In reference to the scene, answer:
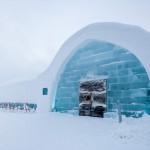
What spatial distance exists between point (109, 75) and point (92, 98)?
1920 mm

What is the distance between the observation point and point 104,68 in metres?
15.8

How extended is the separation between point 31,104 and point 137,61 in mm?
12823

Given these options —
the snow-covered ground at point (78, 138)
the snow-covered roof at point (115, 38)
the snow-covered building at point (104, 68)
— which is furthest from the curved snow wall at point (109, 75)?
the snow-covered ground at point (78, 138)

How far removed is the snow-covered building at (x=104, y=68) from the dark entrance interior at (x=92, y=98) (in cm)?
31

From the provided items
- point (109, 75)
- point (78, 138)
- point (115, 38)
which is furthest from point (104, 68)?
point (78, 138)

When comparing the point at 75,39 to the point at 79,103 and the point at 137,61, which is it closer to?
the point at 79,103

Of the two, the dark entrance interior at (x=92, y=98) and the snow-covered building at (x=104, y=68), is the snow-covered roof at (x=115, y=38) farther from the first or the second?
the dark entrance interior at (x=92, y=98)

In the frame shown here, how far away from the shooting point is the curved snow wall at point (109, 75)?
45.1 feet

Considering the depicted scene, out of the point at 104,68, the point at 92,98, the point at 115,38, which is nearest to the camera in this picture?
the point at 115,38

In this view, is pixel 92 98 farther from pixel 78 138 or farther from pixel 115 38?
pixel 78 138

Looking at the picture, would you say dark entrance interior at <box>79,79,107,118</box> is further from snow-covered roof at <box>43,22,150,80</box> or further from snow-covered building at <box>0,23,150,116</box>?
snow-covered roof at <box>43,22,150,80</box>

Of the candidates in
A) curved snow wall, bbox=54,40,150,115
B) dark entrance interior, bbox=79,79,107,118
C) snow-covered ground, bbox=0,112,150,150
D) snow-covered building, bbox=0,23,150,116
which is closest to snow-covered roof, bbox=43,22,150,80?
snow-covered building, bbox=0,23,150,116

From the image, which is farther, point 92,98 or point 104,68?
point 92,98

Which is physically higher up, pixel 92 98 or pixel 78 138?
pixel 92 98
